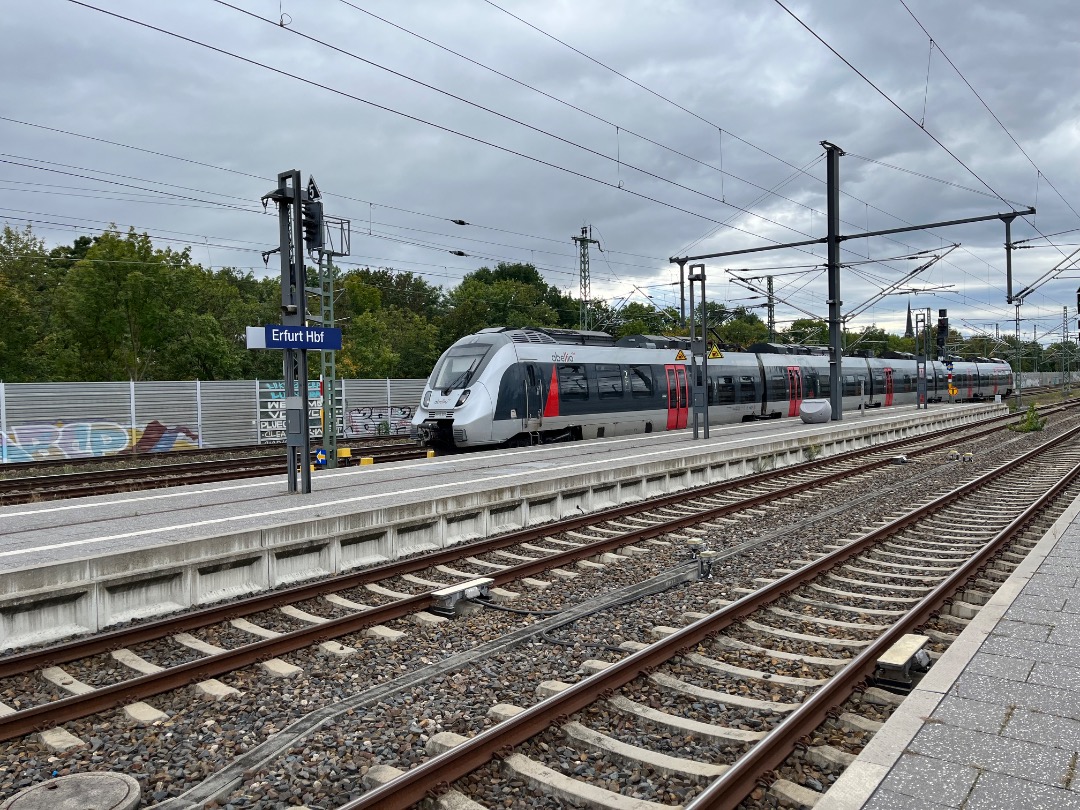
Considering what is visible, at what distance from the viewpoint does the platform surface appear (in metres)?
8.70

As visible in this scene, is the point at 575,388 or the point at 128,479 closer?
the point at 128,479

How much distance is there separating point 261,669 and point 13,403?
20.8 meters

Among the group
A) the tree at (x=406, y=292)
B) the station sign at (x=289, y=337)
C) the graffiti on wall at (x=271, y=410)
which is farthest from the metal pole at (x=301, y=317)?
the tree at (x=406, y=292)

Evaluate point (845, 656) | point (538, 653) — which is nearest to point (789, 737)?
→ point (845, 656)

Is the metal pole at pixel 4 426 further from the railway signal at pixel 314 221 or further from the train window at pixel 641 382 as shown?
the train window at pixel 641 382

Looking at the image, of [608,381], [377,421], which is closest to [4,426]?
[377,421]

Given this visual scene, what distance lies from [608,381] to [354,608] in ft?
50.7

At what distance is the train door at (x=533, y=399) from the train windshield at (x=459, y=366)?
1.25 metres

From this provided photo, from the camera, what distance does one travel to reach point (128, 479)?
57.5 feet

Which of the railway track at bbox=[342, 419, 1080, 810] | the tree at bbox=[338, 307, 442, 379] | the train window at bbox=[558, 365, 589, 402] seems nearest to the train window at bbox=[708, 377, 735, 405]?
the train window at bbox=[558, 365, 589, 402]

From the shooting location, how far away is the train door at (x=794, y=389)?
33.5 metres

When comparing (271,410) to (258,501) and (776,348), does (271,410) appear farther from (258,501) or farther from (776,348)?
(776,348)

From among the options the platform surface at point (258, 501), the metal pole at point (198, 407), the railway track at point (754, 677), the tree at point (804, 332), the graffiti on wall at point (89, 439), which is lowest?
the railway track at point (754, 677)

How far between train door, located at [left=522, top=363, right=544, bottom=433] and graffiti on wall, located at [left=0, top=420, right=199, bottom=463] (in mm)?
13187
